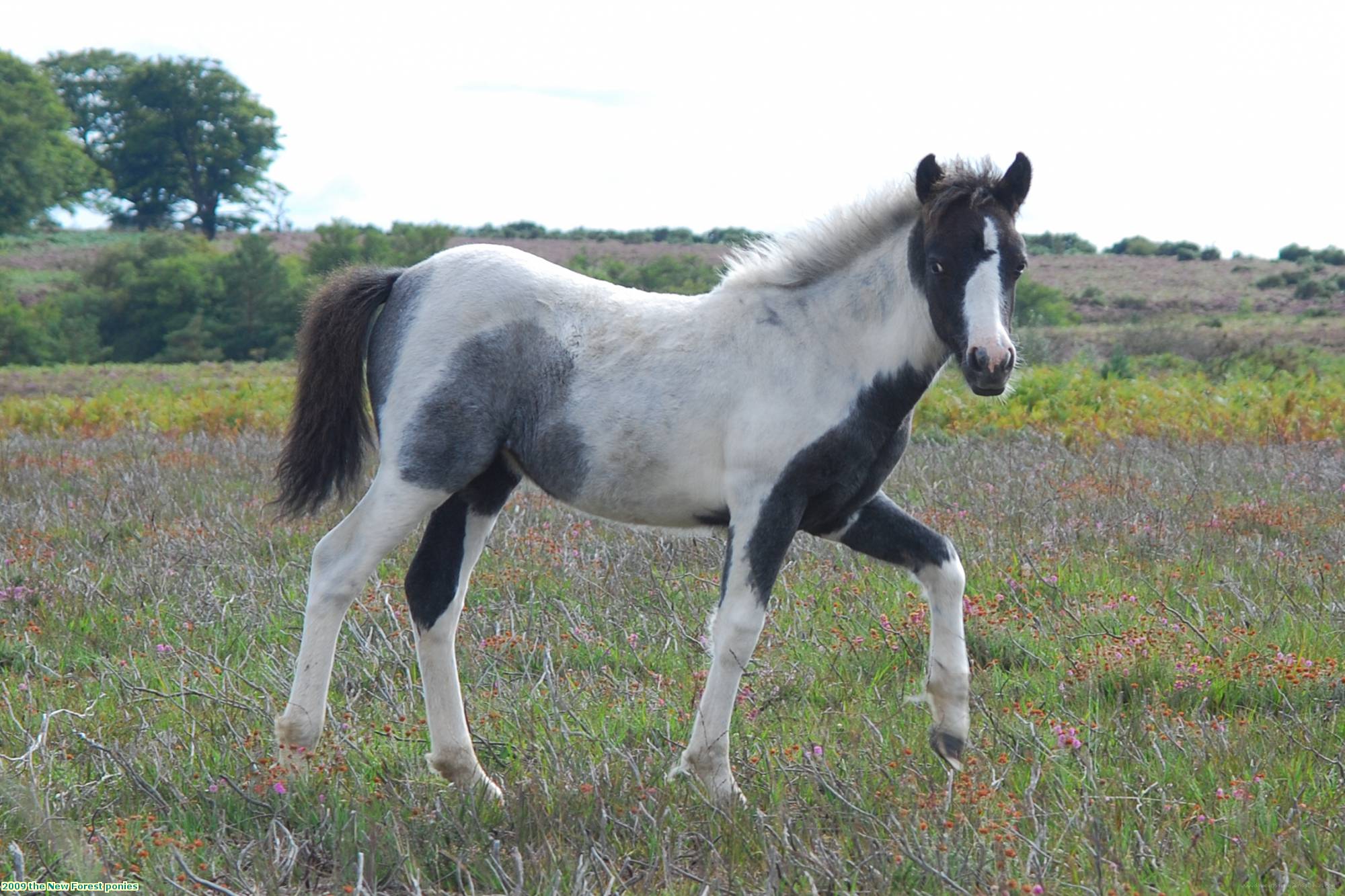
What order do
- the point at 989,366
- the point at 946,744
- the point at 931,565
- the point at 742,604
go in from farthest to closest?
the point at 931,565
the point at 946,744
the point at 742,604
the point at 989,366

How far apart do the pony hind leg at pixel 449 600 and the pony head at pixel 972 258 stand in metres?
1.64

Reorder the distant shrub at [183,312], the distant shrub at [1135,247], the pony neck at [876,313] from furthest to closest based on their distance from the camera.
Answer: the distant shrub at [1135,247], the distant shrub at [183,312], the pony neck at [876,313]

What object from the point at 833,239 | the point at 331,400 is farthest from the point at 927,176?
Answer: the point at 331,400

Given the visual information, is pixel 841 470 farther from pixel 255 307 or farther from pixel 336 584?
pixel 255 307

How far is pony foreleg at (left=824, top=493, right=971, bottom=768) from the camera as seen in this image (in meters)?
3.97

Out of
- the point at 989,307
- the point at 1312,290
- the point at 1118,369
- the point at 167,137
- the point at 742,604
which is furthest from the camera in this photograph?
the point at 167,137

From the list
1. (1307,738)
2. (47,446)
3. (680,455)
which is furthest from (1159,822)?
(47,446)

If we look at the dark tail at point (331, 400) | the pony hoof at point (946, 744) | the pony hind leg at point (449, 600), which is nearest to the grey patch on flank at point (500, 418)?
the pony hind leg at point (449, 600)

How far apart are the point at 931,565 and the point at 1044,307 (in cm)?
3086

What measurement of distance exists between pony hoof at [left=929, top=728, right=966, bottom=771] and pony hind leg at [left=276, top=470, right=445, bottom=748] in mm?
1799

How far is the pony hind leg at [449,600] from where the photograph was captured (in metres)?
3.97

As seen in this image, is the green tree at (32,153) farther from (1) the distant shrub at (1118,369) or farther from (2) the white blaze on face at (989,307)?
(2) the white blaze on face at (989,307)

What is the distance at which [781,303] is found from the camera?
4008 mm

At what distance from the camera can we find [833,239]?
4.07 metres
